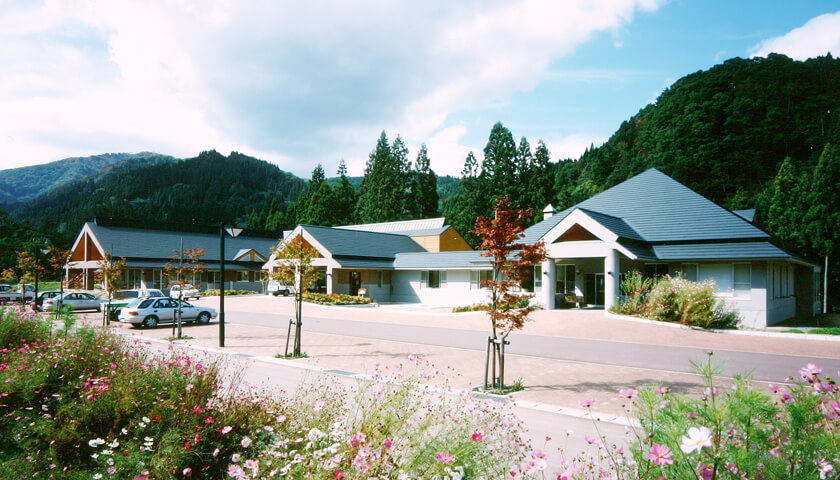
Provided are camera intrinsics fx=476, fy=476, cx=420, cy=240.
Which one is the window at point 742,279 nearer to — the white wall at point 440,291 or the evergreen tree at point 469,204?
the white wall at point 440,291

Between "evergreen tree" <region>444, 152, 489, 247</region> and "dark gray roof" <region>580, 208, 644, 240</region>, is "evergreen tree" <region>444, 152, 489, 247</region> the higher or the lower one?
the higher one

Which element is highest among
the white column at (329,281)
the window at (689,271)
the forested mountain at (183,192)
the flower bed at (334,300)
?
the forested mountain at (183,192)

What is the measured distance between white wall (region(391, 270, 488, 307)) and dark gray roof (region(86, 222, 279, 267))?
13028mm

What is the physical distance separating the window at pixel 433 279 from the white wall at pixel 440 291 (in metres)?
0.26

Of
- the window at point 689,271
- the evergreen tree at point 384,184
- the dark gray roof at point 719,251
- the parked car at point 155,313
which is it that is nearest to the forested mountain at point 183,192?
the evergreen tree at point 384,184

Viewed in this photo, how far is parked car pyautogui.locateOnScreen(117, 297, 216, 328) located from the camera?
21609 mm

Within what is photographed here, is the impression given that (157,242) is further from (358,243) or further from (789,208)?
(789,208)

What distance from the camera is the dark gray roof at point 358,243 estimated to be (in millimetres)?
38094

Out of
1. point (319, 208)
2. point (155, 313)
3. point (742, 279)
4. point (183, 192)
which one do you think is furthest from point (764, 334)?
point (183, 192)

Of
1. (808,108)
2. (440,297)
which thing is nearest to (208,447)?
(440,297)

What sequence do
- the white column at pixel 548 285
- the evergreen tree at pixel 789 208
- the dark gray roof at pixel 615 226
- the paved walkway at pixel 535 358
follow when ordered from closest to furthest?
the paved walkway at pixel 535 358 < the dark gray roof at pixel 615 226 < the white column at pixel 548 285 < the evergreen tree at pixel 789 208

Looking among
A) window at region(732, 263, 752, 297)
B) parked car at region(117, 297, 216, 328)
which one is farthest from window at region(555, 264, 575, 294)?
parked car at region(117, 297, 216, 328)

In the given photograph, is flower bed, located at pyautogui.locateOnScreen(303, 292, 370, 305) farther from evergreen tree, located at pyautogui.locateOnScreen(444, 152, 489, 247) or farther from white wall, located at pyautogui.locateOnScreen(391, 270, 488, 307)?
evergreen tree, located at pyautogui.locateOnScreen(444, 152, 489, 247)

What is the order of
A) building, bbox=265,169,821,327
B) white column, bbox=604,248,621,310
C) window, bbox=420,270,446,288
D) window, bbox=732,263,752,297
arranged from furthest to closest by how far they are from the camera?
window, bbox=420,270,446,288 → white column, bbox=604,248,621,310 → building, bbox=265,169,821,327 → window, bbox=732,263,752,297
